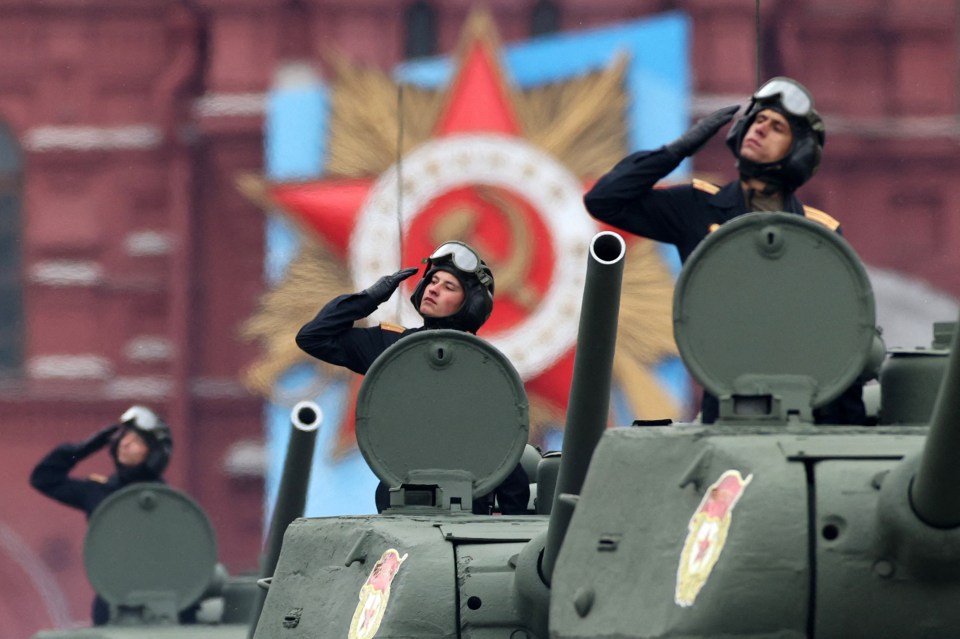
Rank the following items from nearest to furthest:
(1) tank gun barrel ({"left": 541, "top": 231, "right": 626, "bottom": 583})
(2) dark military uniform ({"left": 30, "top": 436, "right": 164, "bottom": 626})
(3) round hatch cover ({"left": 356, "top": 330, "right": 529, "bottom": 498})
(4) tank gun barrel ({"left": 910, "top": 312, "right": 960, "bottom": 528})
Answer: (4) tank gun barrel ({"left": 910, "top": 312, "right": 960, "bottom": 528}) → (1) tank gun barrel ({"left": 541, "top": 231, "right": 626, "bottom": 583}) → (3) round hatch cover ({"left": 356, "top": 330, "right": 529, "bottom": 498}) → (2) dark military uniform ({"left": 30, "top": 436, "right": 164, "bottom": 626})

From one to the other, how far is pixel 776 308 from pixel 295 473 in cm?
348

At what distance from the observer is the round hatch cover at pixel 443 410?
7957 millimetres

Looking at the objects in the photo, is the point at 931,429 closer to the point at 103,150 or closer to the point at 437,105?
the point at 437,105

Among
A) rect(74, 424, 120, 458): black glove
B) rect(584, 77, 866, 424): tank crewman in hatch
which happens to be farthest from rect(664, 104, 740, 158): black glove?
rect(74, 424, 120, 458): black glove

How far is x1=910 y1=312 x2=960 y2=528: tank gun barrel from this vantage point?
500 centimetres

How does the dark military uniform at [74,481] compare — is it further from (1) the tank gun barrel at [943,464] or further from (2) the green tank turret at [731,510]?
(1) the tank gun barrel at [943,464]

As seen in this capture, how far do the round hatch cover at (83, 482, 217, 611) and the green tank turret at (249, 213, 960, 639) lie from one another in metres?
4.88

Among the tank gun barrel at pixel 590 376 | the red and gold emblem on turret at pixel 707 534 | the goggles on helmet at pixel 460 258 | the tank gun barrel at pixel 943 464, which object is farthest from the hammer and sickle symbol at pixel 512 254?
the tank gun barrel at pixel 943 464

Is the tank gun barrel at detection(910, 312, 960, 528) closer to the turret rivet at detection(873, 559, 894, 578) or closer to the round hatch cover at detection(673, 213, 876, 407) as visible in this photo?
the turret rivet at detection(873, 559, 894, 578)

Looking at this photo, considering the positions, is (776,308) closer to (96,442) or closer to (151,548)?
(151,548)

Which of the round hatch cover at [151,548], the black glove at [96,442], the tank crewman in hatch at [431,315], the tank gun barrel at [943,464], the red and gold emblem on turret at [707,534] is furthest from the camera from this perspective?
the black glove at [96,442]

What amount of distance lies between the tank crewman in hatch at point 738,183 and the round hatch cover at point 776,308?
15.3 inches

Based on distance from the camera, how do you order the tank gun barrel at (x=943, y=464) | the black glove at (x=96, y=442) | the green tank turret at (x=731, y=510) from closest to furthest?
the tank gun barrel at (x=943, y=464), the green tank turret at (x=731, y=510), the black glove at (x=96, y=442)

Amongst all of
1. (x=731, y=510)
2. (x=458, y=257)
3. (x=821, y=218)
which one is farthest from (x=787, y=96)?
(x=458, y=257)
